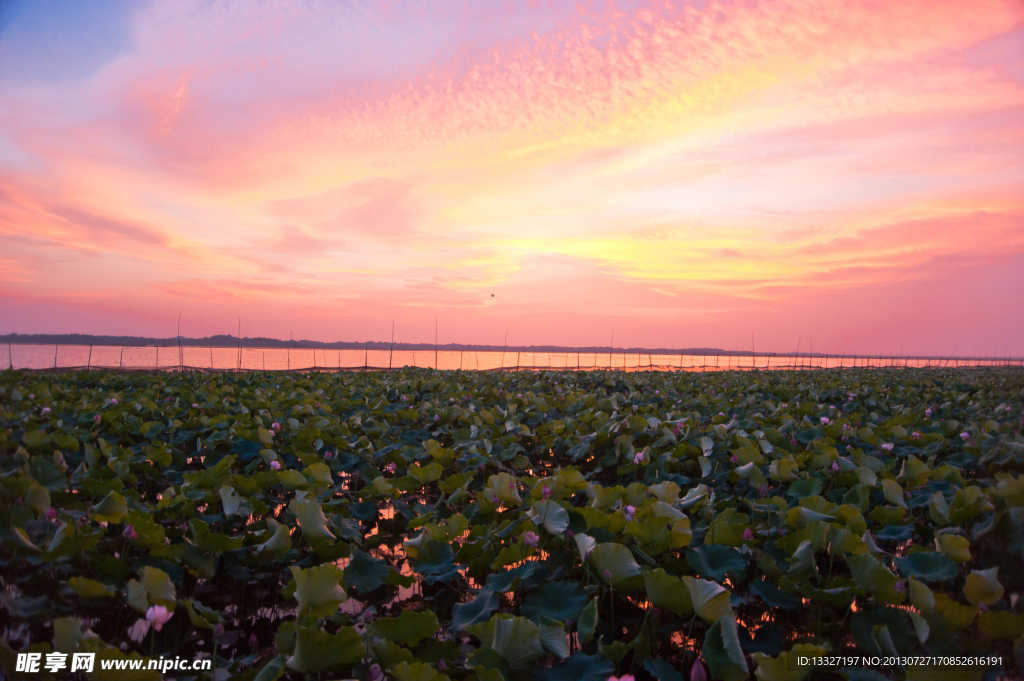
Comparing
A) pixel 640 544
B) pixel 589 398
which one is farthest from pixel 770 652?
pixel 589 398

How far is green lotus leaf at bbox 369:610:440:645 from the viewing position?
5.25 ft

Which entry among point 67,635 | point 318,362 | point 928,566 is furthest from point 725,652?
point 318,362

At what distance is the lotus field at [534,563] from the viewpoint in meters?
1.56

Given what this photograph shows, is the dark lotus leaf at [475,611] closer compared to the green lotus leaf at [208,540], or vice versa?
the dark lotus leaf at [475,611]

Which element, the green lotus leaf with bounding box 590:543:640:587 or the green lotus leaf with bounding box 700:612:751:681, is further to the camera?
the green lotus leaf with bounding box 590:543:640:587

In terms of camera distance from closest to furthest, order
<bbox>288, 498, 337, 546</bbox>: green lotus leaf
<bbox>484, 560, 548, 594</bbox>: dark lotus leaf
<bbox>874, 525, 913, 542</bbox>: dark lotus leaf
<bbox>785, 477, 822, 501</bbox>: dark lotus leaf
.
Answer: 1. <bbox>484, 560, 548, 594</bbox>: dark lotus leaf
2. <bbox>288, 498, 337, 546</bbox>: green lotus leaf
3. <bbox>874, 525, 913, 542</bbox>: dark lotus leaf
4. <bbox>785, 477, 822, 501</bbox>: dark lotus leaf

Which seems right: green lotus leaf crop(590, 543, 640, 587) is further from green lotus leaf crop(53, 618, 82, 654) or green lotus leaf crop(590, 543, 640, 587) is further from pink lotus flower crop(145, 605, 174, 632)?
green lotus leaf crop(53, 618, 82, 654)

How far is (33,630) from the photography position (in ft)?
6.74

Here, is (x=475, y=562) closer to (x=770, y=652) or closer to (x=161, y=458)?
(x=770, y=652)

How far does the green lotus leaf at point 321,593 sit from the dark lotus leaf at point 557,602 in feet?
2.07

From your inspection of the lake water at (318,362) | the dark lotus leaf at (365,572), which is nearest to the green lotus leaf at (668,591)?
the dark lotus leaf at (365,572)

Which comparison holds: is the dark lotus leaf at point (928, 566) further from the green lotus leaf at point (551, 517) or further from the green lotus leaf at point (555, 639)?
the green lotus leaf at point (555, 639)

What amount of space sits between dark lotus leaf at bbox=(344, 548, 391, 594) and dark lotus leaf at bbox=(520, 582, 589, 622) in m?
0.58

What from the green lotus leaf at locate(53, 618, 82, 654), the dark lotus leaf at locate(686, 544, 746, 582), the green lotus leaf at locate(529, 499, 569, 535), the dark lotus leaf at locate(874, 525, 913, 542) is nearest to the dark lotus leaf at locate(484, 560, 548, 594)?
the green lotus leaf at locate(529, 499, 569, 535)
